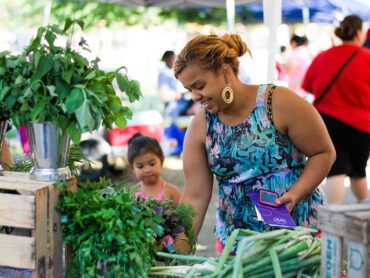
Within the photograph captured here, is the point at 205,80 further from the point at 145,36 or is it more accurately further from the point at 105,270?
the point at 145,36

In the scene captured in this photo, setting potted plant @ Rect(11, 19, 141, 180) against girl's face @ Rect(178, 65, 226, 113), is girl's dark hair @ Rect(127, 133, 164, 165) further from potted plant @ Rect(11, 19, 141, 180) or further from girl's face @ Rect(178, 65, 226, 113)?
potted plant @ Rect(11, 19, 141, 180)

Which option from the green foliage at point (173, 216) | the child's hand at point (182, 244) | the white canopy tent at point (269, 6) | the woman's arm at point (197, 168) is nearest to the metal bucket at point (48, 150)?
the green foliage at point (173, 216)

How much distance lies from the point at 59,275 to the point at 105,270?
0.15 metres

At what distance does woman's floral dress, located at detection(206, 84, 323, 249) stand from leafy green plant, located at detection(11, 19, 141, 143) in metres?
0.66

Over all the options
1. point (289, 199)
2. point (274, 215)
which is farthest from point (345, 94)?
point (274, 215)

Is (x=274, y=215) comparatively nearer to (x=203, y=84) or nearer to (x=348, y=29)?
(x=203, y=84)

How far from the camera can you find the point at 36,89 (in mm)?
1756

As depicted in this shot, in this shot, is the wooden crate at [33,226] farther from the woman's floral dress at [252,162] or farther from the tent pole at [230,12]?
the tent pole at [230,12]

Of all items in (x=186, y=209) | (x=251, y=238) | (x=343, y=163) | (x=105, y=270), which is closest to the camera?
(x=251, y=238)

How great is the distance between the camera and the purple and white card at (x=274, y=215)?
217 cm

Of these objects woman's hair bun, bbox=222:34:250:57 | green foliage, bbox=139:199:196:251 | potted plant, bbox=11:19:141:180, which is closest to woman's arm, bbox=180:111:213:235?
woman's hair bun, bbox=222:34:250:57

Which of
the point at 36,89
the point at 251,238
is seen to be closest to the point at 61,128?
the point at 36,89

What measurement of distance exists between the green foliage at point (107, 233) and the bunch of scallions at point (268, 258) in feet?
0.51

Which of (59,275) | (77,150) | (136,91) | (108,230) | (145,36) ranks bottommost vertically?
(59,275)
